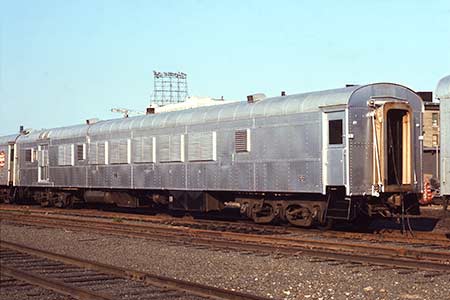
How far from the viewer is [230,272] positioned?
424 inches

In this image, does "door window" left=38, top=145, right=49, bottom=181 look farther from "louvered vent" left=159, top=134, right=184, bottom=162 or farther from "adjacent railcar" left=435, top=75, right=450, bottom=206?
"adjacent railcar" left=435, top=75, right=450, bottom=206

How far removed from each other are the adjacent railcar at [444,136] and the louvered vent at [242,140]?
649 centimetres

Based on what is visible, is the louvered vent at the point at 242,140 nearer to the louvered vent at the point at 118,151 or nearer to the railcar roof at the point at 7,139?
the louvered vent at the point at 118,151

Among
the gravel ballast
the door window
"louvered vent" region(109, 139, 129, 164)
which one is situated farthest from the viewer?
the door window

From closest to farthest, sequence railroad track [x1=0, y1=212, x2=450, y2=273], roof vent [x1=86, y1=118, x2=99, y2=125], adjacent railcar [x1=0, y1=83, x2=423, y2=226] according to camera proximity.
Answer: railroad track [x1=0, y1=212, x2=450, y2=273] < adjacent railcar [x1=0, y1=83, x2=423, y2=226] < roof vent [x1=86, y1=118, x2=99, y2=125]

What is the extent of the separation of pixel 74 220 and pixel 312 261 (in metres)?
11.8

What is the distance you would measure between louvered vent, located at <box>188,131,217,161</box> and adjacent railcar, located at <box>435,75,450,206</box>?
8007mm

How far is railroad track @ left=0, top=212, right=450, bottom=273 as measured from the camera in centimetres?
1122

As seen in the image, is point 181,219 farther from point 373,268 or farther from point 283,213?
point 373,268

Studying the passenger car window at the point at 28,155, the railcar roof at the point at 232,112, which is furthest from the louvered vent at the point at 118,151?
the passenger car window at the point at 28,155

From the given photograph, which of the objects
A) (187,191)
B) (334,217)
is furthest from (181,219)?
(334,217)

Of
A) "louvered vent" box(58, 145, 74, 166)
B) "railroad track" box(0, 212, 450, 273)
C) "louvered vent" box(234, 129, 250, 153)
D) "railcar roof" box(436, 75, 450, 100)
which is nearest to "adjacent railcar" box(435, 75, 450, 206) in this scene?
"railcar roof" box(436, 75, 450, 100)

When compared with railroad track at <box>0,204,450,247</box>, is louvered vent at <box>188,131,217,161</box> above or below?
above

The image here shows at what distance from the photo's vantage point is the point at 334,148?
1603cm
